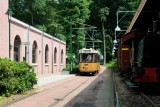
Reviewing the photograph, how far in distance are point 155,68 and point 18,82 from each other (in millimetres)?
6539

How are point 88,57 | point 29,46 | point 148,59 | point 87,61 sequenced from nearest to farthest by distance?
1. point 148,59
2. point 29,46
3. point 87,61
4. point 88,57

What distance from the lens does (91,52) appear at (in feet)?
152

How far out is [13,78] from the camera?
63.1 feet

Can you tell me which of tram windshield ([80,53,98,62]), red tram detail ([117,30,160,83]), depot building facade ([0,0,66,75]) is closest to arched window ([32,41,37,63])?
depot building facade ([0,0,66,75])

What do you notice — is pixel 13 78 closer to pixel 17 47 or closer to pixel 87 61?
pixel 17 47

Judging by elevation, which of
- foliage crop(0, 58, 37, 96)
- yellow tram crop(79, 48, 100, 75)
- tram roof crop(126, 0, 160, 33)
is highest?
tram roof crop(126, 0, 160, 33)

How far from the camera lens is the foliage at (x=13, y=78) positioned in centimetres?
1859

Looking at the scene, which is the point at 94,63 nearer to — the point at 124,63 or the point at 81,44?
the point at 124,63

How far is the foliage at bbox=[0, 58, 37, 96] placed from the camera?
1859cm

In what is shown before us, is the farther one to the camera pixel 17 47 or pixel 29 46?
pixel 29 46

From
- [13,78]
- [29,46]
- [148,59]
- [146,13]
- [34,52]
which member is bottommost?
[13,78]

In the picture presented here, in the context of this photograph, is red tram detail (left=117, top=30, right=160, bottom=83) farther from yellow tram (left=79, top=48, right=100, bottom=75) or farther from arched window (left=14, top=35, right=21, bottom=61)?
yellow tram (left=79, top=48, right=100, bottom=75)

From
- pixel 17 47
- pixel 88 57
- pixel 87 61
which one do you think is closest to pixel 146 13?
pixel 17 47

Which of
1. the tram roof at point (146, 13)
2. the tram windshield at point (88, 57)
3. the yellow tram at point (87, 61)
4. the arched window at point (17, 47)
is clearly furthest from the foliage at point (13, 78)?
the tram windshield at point (88, 57)
